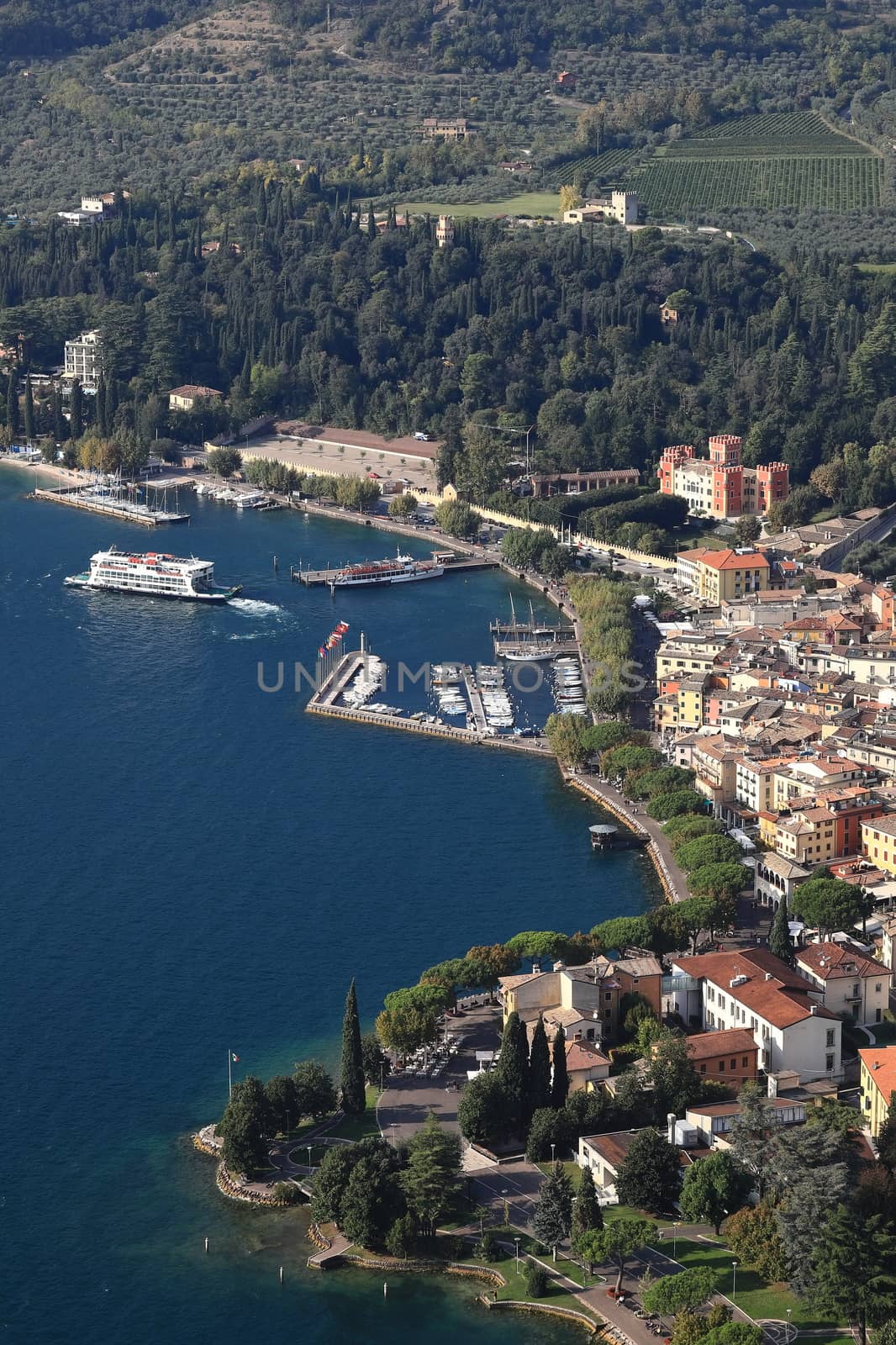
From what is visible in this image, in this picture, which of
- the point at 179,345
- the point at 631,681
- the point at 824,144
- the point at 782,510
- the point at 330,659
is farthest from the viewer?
the point at 824,144

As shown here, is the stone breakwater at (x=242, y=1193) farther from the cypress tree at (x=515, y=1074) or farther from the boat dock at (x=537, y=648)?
the boat dock at (x=537, y=648)

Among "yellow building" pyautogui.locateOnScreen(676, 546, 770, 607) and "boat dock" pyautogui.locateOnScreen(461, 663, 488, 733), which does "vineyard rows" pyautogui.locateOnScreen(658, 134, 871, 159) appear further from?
"boat dock" pyautogui.locateOnScreen(461, 663, 488, 733)

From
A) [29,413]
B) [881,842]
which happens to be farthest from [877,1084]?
[29,413]

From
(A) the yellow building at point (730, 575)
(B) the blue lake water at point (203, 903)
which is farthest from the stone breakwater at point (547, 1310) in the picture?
(A) the yellow building at point (730, 575)

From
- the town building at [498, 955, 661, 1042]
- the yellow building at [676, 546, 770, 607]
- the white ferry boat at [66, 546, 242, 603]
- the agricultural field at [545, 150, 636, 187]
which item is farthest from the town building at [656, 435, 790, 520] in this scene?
the town building at [498, 955, 661, 1042]

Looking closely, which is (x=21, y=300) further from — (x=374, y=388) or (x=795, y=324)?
(x=795, y=324)

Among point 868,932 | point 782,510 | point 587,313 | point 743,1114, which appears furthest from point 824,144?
point 743,1114

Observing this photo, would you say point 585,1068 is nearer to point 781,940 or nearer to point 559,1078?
point 559,1078
